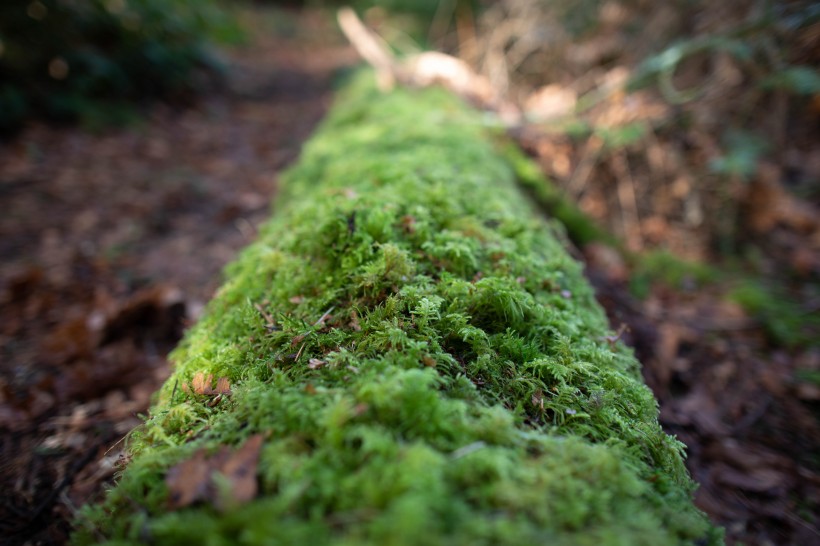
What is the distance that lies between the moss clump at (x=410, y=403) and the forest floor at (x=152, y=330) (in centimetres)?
63

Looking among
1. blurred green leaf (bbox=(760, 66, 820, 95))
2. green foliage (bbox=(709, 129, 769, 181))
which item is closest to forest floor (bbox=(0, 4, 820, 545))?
green foliage (bbox=(709, 129, 769, 181))

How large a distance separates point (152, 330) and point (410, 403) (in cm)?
249

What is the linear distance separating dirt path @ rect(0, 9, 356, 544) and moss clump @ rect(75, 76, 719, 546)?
2.23 ft

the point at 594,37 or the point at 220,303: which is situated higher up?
the point at 594,37

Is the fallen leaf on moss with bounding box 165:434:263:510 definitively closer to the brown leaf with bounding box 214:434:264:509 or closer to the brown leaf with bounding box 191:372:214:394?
the brown leaf with bounding box 214:434:264:509

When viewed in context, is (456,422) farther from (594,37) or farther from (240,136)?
(594,37)

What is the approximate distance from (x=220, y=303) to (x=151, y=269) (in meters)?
2.19

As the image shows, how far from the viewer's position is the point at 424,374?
1.19 meters

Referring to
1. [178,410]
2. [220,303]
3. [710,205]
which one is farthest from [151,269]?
[710,205]

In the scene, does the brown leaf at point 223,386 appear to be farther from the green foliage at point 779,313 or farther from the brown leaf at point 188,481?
the green foliage at point 779,313

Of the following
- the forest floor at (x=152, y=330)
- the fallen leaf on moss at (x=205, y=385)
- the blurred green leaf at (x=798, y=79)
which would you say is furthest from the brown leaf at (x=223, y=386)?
the blurred green leaf at (x=798, y=79)

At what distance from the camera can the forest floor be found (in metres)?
2.12

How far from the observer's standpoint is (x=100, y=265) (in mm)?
3652

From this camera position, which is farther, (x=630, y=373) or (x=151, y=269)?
(x=151, y=269)
